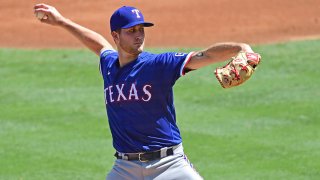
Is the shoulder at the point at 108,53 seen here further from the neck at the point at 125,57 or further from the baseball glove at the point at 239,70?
the baseball glove at the point at 239,70

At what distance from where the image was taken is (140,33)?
6.18m

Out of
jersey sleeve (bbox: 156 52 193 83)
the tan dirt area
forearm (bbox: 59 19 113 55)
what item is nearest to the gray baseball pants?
jersey sleeve (bbox: 156 52 193 83)

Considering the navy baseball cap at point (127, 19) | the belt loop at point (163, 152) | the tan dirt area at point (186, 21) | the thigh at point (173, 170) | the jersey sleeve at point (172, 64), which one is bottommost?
the thigh at point (173, 170)

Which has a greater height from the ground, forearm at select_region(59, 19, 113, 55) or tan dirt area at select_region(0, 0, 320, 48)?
tan dirt area at select_region(0, 0, 320, 48)

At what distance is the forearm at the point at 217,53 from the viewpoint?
5572 mm

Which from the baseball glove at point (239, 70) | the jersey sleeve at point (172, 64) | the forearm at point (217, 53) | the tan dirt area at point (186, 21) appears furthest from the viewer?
the tan dirt area at point (186, 21)

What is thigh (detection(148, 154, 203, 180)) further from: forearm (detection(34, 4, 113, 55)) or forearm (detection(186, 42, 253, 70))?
forearm (detection(34, 4, 113, 55))

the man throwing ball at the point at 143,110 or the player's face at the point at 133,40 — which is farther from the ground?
the player's face at the point at 133,40

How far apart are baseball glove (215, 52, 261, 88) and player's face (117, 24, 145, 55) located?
928 millimetres

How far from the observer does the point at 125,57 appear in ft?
20.6

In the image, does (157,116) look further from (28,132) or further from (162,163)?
(28,132)

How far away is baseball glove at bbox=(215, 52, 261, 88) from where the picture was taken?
210 inches

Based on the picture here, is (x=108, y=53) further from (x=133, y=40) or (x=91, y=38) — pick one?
(x=133, y=40)

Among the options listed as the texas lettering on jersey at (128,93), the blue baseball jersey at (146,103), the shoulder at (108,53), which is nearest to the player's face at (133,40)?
the blue baseball jersey at (146,103)
